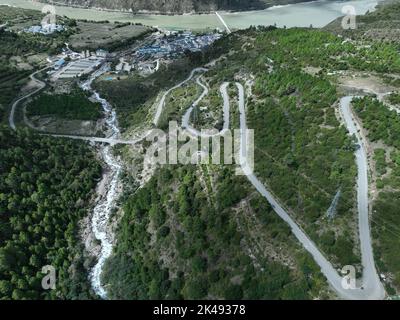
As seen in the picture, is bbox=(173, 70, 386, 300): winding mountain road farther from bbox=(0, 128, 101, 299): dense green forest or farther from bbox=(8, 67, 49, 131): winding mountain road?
bbox=(8, 67, 49, 131): winding mountain road

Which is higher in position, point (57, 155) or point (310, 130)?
point (310, 130)

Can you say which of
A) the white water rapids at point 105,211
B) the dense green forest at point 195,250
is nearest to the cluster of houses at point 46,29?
the white water rapids at point 105,211

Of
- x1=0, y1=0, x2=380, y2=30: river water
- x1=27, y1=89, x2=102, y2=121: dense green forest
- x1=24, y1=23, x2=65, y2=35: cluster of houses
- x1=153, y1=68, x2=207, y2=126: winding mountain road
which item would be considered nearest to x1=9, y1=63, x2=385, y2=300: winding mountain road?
x1=153, y1=68, x2=207, y2=126: winding mountain road

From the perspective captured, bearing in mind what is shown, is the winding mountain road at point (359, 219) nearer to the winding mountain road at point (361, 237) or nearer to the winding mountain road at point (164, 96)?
the winding mountain road at point (361, 237)

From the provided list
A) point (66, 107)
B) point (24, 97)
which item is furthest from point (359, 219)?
point (24, 97)

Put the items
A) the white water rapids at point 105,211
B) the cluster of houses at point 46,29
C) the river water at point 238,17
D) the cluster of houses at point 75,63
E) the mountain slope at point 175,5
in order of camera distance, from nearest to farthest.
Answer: the white water rapids at point 105,211 → the cluster of houses at point 75,63 → the cluster of houses at point 46,29 → the river water at point 238,17 → the mountain slope at point 175,5
